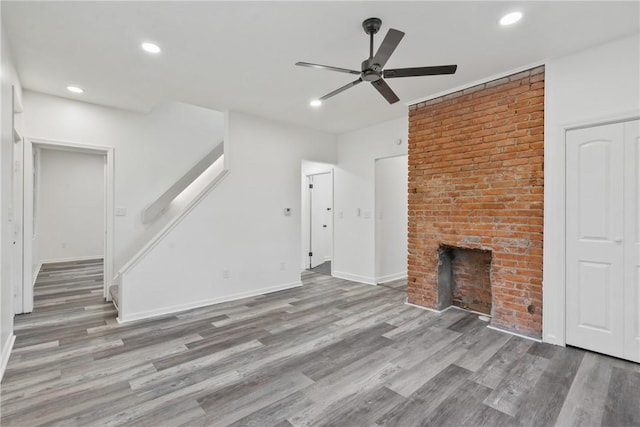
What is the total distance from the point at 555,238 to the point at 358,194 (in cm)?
302

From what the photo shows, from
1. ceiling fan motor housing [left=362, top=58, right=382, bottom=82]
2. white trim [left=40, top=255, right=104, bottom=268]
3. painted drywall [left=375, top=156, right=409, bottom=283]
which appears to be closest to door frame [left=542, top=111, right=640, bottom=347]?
ceiling fan motor housing [left=362, top=58, right=382, bottom=82]

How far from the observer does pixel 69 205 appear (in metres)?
7.41

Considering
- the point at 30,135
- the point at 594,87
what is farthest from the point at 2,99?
the point at 594,87

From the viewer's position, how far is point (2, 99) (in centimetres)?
230

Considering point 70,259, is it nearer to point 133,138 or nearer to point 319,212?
point 133,138

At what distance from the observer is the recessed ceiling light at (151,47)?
8.61ft

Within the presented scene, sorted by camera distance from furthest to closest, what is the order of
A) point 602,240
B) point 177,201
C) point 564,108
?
point 177,201 < point 564,108 < point 602,240

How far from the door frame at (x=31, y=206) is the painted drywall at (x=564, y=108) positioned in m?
5.36

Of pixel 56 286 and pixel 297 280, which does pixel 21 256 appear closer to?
pixel 56 286

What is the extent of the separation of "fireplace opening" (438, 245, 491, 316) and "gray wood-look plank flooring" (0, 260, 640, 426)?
24 cm

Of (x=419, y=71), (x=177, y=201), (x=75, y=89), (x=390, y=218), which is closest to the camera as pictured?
(x=419, y=71)

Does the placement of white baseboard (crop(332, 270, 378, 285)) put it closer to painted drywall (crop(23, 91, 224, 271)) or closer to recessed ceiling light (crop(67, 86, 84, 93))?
painted drywall (crop(23, 91, 224, 271))

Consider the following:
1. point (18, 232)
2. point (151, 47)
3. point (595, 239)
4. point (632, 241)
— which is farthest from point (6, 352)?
point (632, 241)

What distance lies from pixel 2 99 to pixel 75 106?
1.98m
